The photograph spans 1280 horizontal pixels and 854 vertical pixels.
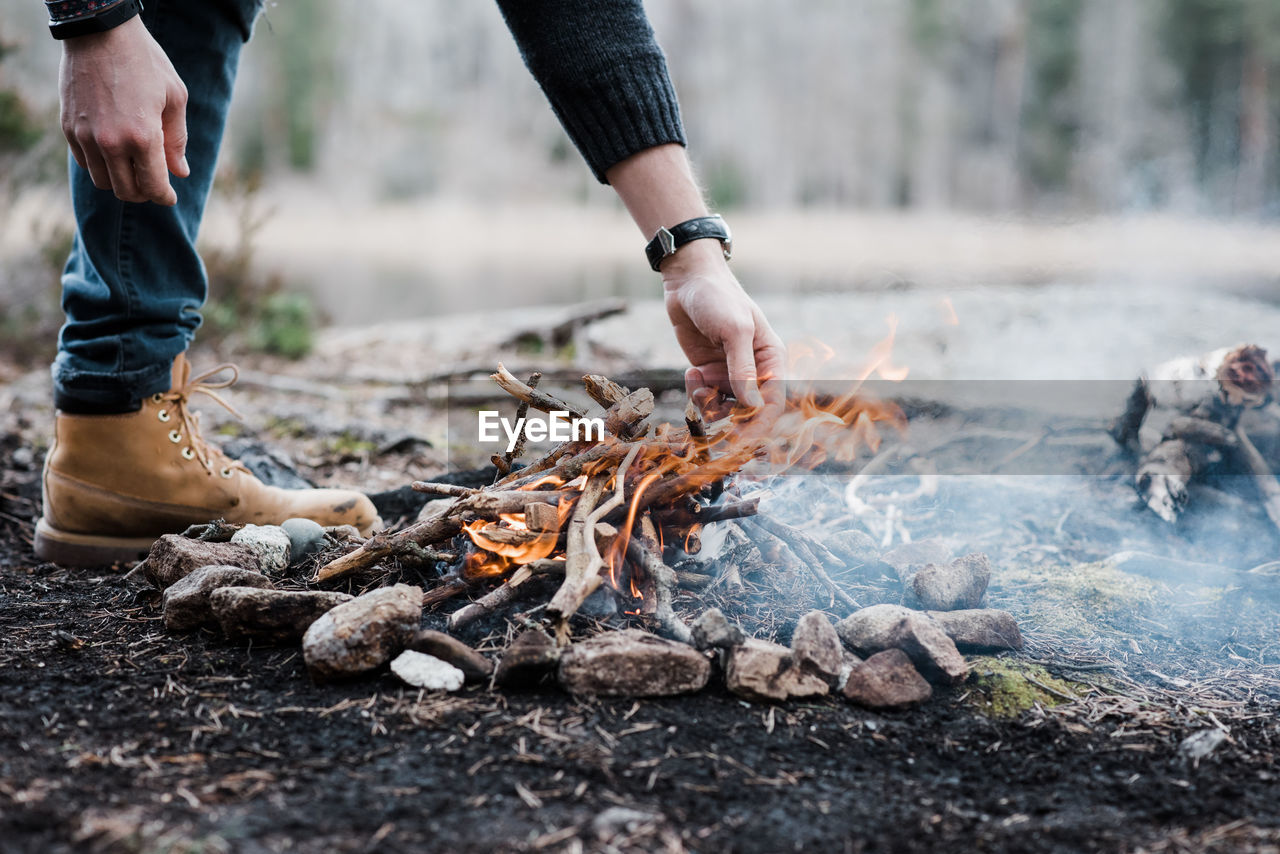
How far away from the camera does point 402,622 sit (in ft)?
5.33

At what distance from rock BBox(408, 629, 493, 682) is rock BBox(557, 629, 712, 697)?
0.51 ft

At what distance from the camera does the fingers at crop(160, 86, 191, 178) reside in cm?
172

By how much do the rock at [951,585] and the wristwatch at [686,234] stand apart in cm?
99

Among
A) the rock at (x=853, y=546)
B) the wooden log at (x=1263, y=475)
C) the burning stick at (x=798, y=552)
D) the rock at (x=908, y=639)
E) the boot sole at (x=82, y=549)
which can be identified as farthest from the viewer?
the wooden log at (x=1263, y=475)

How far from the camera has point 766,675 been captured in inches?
63.2

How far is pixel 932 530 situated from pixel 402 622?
6.25ft

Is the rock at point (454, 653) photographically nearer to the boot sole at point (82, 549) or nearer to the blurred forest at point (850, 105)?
the boot sole at point (82, 549)

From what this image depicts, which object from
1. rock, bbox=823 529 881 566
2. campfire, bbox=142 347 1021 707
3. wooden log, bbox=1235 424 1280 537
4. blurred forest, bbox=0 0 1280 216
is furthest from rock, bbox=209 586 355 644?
blurred forest, bbox=0 0 1280 216

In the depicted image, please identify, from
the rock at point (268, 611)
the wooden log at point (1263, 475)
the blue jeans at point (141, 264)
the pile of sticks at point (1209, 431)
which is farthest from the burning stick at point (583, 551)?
the wooden log at point (1263, 475)

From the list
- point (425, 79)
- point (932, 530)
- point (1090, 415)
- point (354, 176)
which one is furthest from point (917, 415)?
point (425, 79)

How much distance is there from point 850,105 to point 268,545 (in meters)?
27.7

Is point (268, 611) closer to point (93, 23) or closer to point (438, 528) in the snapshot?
point (438, 528)

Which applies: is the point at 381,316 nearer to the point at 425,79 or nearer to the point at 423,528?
the point at 423,528

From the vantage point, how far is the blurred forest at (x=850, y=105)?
16781 millimetres
